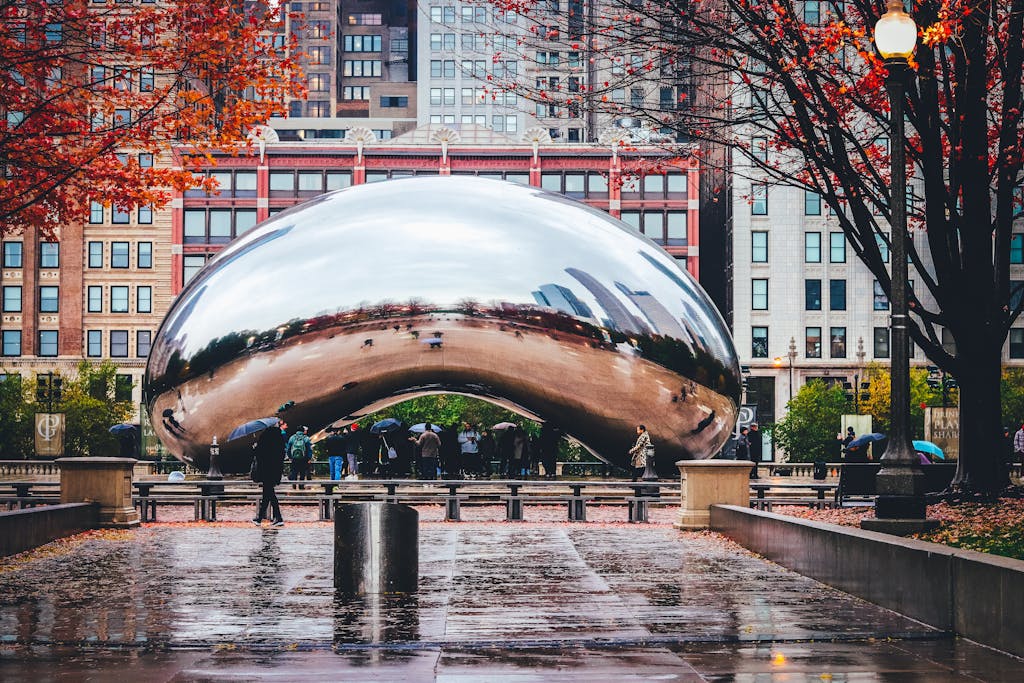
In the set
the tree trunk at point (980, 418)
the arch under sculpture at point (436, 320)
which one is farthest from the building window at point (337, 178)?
the tree trunk at point (980, 418)

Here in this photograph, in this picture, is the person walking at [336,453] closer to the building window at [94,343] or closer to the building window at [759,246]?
the building window at [759,246]

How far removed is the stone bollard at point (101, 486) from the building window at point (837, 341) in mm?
69357

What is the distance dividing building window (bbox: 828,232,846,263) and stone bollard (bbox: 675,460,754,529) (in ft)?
219

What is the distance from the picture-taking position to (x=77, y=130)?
18906 millimetres

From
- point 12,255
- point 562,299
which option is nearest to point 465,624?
point 562,299

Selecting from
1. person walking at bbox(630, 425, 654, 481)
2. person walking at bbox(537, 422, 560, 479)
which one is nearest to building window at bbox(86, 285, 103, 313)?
person walking at bbox(537, 422, 560, 479)

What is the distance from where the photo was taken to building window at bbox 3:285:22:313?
8638cm

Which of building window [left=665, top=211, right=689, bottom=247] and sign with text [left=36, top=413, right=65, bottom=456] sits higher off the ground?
building window [left=665, top=211, right=689, bottom=247]

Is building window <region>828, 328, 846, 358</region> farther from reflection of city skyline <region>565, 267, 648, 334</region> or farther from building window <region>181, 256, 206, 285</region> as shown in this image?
reflection of city skyline <region>565, 267, 648, 334</region>

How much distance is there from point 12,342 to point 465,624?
83.3m

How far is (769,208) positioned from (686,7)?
69.1 meters

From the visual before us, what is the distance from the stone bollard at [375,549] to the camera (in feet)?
36.2

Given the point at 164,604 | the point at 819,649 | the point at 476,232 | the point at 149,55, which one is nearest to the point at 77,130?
the point at 149,55

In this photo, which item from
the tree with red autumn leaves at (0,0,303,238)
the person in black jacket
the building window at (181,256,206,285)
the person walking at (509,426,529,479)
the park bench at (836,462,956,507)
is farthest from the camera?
the building window at (181,256,206,285)
